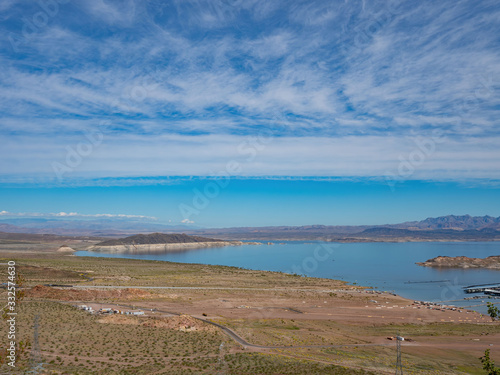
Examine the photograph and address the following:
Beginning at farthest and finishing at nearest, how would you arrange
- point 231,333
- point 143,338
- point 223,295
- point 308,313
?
point 223,295 → point 308,313 → point 231,333 → point 143,338

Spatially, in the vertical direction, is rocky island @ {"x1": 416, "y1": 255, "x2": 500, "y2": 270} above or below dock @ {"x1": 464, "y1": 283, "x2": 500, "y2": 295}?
above

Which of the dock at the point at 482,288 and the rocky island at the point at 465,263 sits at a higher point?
the rocky island at the point at 465,263

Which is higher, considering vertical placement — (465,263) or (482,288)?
(465,263)

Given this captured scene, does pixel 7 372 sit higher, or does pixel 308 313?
pixel 7 372

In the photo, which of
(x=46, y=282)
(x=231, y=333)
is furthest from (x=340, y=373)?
(x=46, y=282)

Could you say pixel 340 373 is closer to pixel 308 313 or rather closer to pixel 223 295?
pixel 308 313

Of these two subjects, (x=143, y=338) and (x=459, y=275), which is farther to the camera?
(x=459, y=275)

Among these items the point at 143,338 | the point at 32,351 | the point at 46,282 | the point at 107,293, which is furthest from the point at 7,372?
the point at 46,282

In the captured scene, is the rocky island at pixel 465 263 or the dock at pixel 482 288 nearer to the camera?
the dock at pixel 482 288

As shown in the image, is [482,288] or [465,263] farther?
[465,263]

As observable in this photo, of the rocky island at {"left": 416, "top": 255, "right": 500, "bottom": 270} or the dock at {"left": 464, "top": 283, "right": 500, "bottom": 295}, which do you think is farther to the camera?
the rocky island at {"left": 416, "top": 255, "right": 500, "bottom": 270}

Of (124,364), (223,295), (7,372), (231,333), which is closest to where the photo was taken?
(7,372)
